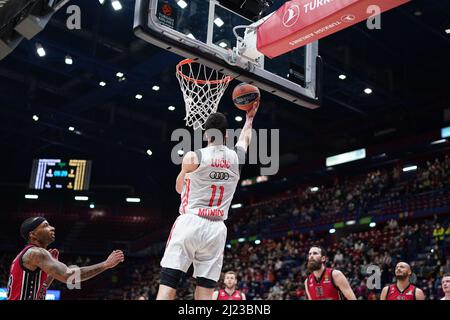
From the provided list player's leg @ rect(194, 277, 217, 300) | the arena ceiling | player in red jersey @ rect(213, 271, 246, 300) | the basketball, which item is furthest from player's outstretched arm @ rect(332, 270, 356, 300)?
the arena ceiling

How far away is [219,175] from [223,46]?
256 centimetres

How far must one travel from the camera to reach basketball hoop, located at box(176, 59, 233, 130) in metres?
7.31

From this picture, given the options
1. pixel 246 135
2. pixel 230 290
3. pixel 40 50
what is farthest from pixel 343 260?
pixel 246 135

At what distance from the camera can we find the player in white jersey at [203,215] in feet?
13.7

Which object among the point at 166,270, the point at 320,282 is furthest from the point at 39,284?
the point at 320,282

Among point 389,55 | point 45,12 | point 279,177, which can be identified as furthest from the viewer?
point 279,177

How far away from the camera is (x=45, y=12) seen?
7.11 meters

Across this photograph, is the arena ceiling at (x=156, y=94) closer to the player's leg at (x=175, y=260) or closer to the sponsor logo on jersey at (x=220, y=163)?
the sponsor logo on jersey at (x=220, y=163)

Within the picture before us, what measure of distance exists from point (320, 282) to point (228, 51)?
3234 millimetres

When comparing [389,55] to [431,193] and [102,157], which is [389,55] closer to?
A: [431,193]

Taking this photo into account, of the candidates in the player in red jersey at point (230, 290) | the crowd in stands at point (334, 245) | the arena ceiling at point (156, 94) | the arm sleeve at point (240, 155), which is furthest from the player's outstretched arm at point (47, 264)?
the arena ceiling at point (156, 94)

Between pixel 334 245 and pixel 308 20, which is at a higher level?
pixel 308 20

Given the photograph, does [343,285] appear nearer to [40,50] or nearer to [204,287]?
[204,287]

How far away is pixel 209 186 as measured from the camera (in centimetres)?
444
